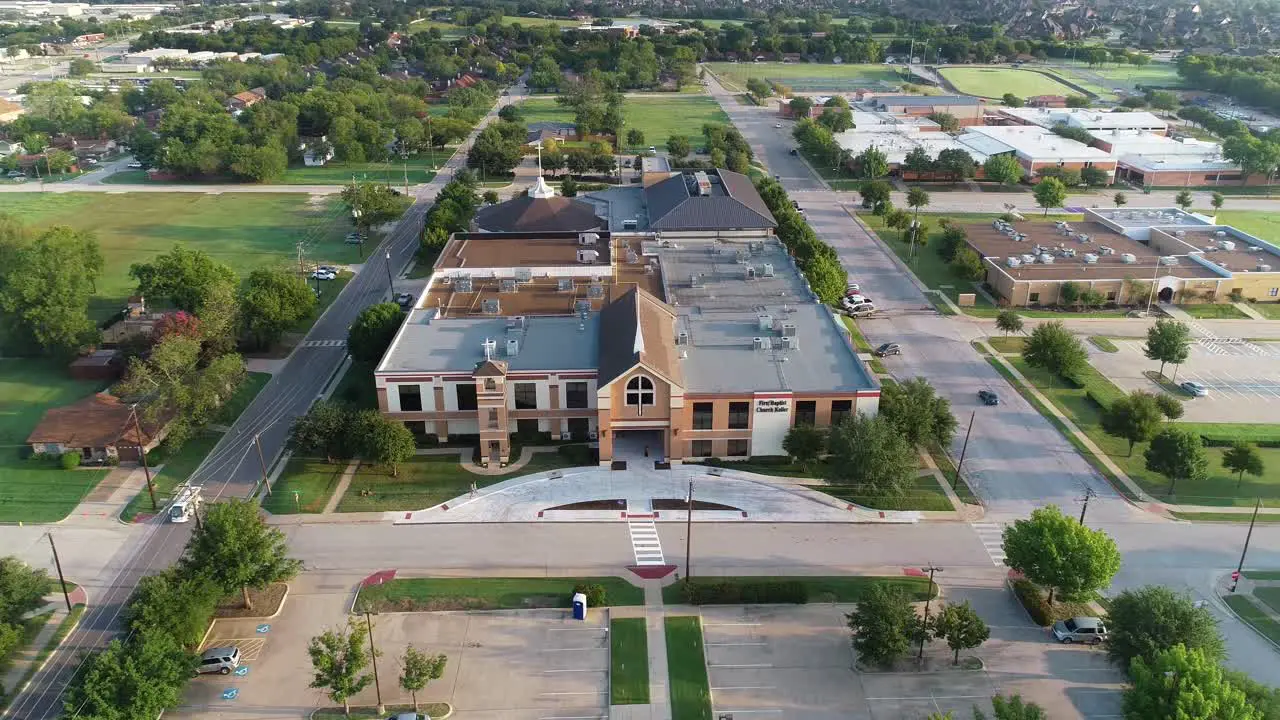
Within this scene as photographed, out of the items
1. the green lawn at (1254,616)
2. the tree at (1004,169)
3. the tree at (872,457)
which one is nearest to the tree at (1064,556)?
the green lawn at (1254,616)

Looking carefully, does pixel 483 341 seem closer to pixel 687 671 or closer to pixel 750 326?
pixel 750 326

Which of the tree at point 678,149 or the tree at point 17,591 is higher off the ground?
the tree at point 678,149

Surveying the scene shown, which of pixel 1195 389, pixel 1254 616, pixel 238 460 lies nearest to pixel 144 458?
pixel 238 460

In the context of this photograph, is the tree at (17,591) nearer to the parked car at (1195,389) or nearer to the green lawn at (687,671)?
the green lawn at (687,671)

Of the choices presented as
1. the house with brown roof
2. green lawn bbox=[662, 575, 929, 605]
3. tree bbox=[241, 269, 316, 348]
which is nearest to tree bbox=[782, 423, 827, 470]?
green lawn bbox=[662, 575, 929, 605]

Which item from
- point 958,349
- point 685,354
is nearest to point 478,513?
point 685,354

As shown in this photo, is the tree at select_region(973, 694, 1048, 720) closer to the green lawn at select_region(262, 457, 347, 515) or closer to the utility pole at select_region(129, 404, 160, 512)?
the green lawn at select_region(262, 457, 347, 515)

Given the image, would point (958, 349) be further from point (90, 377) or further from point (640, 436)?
point (90, 377)
